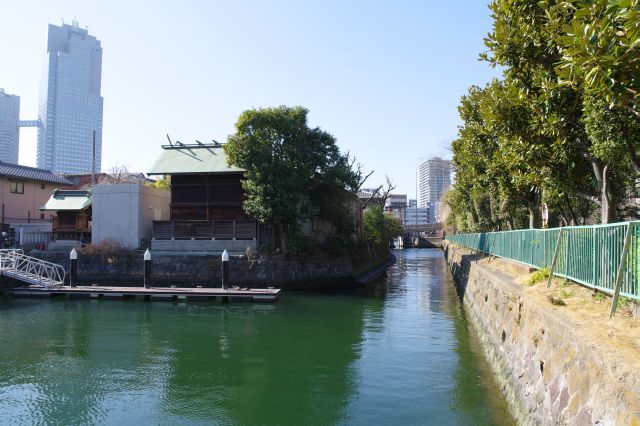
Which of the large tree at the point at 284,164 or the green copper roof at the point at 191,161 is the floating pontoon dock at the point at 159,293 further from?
the green copper roof at the point at 191,161

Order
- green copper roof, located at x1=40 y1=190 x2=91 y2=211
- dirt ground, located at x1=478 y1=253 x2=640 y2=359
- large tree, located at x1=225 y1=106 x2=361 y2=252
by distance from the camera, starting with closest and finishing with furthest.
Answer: dirt ground, located at x1=478 y1=253 x2=640 y2=359 < large tree, located at x1=225 y1=106 x2=361 y2=252 < green copper roof, located at x1=40 y1=190 x2=91 y2=211

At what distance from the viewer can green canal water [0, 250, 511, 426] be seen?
8.89 meters

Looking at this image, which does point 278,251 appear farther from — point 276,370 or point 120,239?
point 276,370

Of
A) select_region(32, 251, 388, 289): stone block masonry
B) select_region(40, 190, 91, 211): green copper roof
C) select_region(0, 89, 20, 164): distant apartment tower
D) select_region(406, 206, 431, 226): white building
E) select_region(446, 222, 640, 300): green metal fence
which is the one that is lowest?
select_region(32, 251, 388, 289): stone block masonry

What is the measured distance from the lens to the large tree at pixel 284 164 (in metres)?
26.9

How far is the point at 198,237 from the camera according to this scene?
30203mm

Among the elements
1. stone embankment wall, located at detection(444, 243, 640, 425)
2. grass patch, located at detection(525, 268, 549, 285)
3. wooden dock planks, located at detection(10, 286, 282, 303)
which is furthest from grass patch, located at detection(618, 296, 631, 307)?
wooden dock planks, located at detection(10, 286, 282, 303)

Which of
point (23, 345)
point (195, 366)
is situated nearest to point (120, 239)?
point (23, 345)

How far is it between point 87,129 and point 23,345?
143641 millimetres

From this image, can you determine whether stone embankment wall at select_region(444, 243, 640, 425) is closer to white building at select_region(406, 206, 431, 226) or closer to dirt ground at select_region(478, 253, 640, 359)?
dirt ground at select_region(478, 253, 640, 359)

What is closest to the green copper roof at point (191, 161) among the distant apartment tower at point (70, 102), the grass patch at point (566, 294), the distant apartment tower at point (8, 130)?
the grass patch at point (566, 294)

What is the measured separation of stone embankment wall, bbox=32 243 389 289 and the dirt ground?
64.0ft

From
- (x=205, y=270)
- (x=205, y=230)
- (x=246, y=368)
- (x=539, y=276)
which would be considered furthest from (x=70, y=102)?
(x=539, y=276)

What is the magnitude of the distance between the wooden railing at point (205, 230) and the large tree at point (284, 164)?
1.90m
